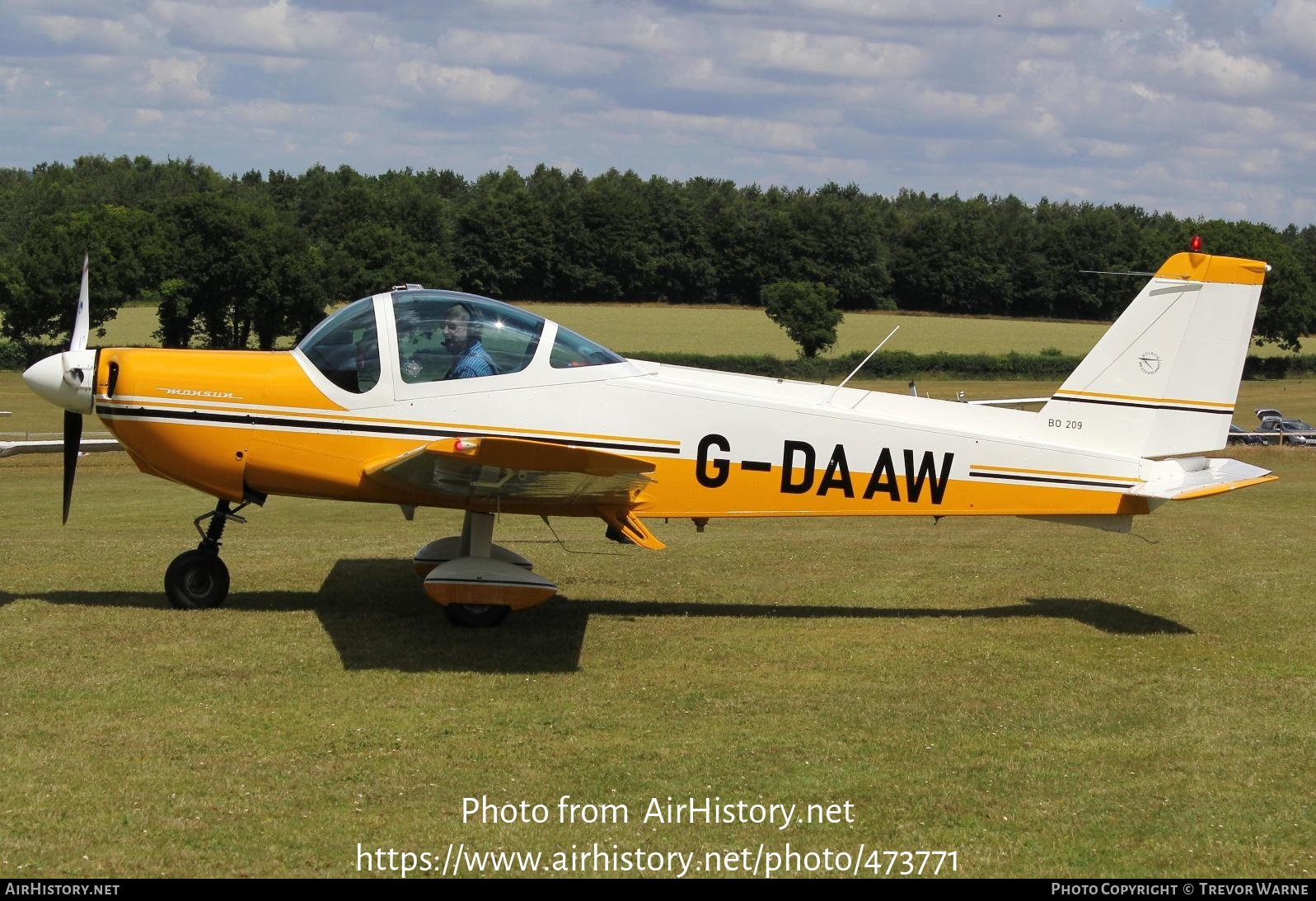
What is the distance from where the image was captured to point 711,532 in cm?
1605

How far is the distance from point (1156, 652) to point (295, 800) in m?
6.20

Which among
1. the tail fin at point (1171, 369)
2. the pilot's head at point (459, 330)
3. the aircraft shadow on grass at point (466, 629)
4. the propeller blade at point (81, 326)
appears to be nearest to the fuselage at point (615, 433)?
the pilot's head at point (459, 330)

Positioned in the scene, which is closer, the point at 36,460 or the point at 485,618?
the point at 485,618

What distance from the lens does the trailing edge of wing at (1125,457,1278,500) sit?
938 cm

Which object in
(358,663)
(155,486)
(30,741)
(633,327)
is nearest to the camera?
(30,741)

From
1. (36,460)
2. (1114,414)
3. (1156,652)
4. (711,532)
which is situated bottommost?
(36,460)

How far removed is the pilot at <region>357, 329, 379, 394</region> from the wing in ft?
1.90

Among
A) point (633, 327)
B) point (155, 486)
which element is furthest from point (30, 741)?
point (633, 327)

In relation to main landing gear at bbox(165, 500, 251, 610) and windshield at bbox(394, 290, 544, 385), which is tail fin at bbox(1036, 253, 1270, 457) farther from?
main landing gear at bbox(165, 500, 251, 610)

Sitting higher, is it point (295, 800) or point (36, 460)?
point (295, 800)

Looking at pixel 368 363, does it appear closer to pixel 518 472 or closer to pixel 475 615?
pixel 518 472

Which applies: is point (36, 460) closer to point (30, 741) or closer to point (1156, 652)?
point (30, 741)

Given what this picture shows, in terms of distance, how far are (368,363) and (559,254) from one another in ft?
223

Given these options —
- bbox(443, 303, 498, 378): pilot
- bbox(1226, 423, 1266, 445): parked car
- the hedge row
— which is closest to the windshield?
bbox(443, 303, 498, 378): pilot
